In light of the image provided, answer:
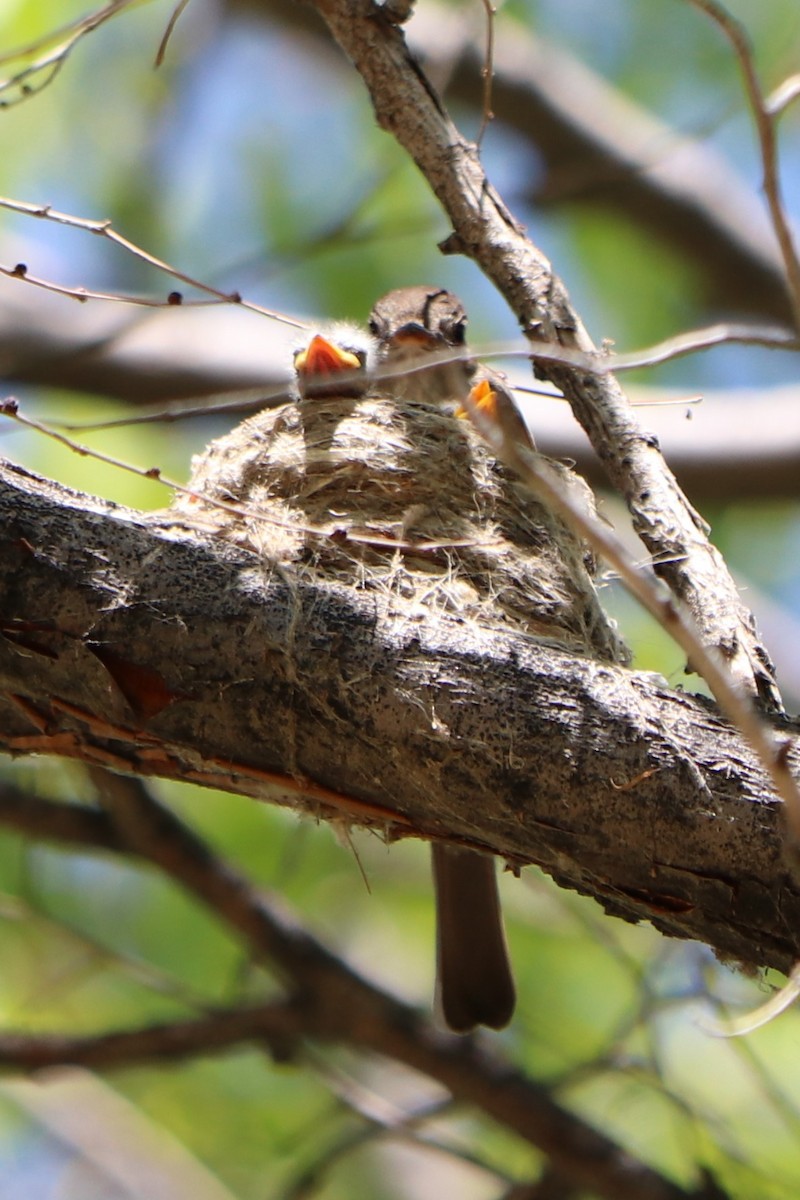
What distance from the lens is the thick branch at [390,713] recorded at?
1829 millimetres

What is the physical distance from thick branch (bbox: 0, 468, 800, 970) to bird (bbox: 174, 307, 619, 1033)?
39 cm

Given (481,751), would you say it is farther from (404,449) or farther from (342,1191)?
(342,1191)

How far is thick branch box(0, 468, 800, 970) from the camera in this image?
183 cm

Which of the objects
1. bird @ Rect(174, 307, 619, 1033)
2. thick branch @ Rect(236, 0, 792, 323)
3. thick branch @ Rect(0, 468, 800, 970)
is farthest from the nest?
thick branch @ Rect(236, 0, 792, 323)

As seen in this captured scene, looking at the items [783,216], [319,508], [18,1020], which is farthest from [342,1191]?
[783,216]

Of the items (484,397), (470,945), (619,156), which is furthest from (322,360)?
(619,156)

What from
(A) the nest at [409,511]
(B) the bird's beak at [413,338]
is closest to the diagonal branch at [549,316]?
(A) the nest at [409,511]

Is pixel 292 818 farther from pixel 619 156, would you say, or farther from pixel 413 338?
pixel 619 156

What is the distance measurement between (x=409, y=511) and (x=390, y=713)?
3.49 ft

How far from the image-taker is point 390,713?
74.7 inches

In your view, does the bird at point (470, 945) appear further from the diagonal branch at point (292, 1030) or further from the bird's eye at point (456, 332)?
the bird's eye at point (456, 332)

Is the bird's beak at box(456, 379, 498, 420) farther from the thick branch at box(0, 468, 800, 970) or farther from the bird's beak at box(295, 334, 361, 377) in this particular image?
the thick branch at box(0, 468, 800, 970)

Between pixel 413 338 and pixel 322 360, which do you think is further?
pixel 413 338

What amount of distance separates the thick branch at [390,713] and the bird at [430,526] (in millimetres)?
393
